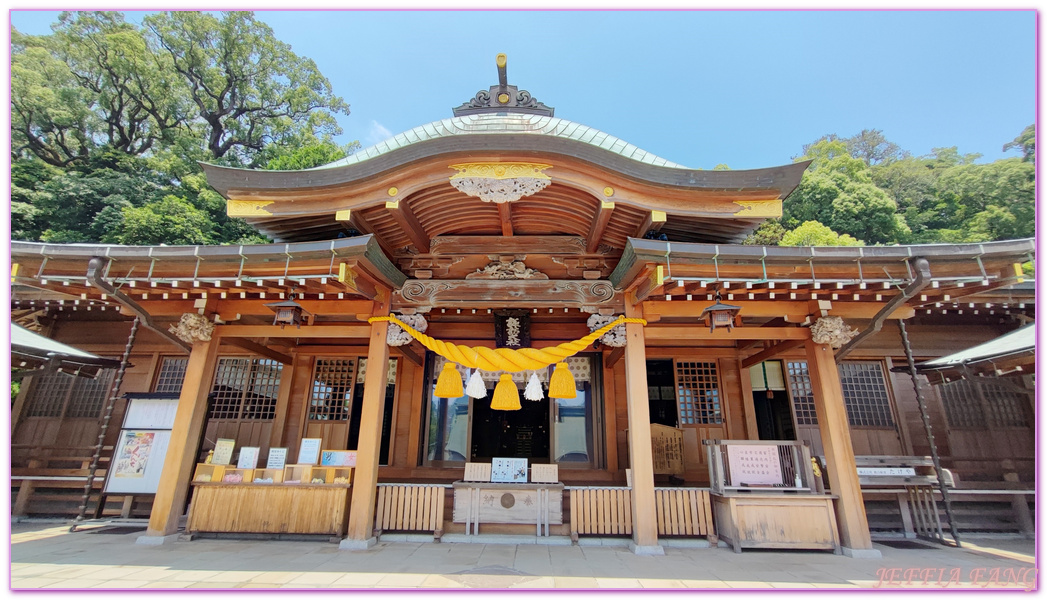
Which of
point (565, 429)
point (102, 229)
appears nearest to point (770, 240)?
point (565, 429)

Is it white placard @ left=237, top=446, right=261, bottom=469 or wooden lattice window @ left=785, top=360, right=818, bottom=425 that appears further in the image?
wooden lattice window @ left=785, top=360, right=818, bottom=425

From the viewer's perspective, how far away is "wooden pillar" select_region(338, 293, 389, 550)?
6.21m

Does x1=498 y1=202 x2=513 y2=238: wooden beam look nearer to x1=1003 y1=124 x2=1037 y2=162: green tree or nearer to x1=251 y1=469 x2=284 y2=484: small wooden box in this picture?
x1=251 y1=469 x2=284 y2=484: small wooden box

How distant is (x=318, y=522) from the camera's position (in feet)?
21.7

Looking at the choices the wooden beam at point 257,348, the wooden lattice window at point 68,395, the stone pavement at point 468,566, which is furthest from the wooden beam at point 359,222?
the wooden lattice window at point 68,395

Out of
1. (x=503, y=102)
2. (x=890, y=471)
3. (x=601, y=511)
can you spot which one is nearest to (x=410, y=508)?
(x=601, y=511)

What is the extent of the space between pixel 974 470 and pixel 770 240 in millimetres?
16852

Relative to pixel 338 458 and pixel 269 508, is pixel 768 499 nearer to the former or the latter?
pixel 338 458

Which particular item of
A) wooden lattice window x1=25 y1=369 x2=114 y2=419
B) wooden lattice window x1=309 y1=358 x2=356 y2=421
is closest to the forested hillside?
wooden lattice window x1=25 y1=369 x2=114 y2=419

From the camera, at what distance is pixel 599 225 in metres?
6.88

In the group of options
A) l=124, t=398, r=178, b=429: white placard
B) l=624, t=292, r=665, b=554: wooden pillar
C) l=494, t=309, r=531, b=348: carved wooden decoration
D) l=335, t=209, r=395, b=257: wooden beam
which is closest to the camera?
l=624, t=292, r=665, b=554: wooden pillar

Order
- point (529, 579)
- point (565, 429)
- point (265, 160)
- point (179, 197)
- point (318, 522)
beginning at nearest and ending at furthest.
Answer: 1. point (529, 579)
2. point (318, 522)
3. point (565, 429)
4. point (179, 197)
5. point (265, 160)

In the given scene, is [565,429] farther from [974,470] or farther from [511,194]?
[974,470]

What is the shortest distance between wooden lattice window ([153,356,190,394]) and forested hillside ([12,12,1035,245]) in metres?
12.0
